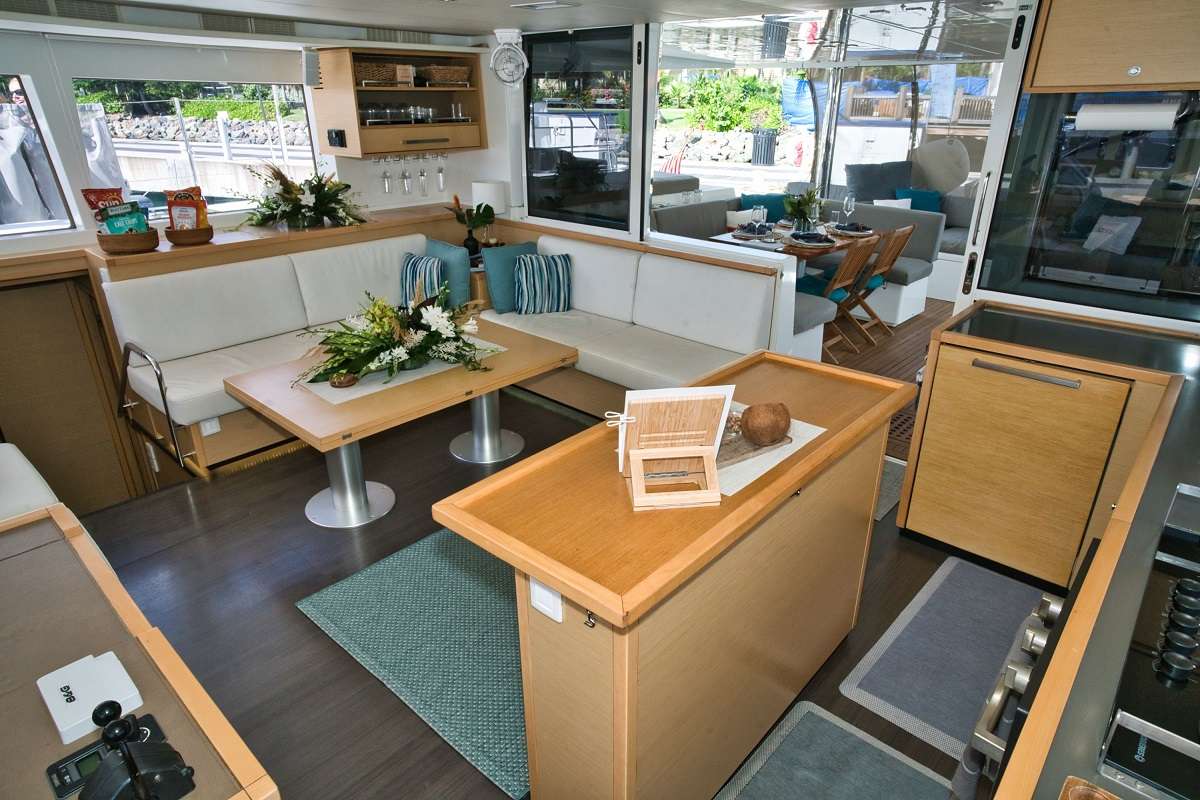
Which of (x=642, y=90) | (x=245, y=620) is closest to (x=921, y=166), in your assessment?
(x=642, y=90)

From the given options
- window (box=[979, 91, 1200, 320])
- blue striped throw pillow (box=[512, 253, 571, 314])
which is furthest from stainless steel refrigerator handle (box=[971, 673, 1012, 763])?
blue striped throw pillow (box=[512, 253, 571, 314])

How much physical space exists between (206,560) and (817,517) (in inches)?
103

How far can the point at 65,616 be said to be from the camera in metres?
1.50

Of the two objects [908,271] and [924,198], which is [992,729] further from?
[924,198]

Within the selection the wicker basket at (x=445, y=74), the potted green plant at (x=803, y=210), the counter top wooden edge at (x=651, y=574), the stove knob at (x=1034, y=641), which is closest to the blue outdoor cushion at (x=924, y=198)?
the potted green plant at (x=803, y=210)

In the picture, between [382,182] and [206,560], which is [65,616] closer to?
[206,560]

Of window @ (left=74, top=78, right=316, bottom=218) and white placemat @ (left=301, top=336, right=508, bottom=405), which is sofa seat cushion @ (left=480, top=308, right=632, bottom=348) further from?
window @ (left=74, top=78, right=316, bottom=218)

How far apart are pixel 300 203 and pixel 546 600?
4145mm

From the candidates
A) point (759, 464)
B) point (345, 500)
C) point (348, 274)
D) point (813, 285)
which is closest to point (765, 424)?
point (759, 464)

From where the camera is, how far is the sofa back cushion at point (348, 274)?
4.58 m

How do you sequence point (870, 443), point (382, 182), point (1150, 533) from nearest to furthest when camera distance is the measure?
1. point (1150, 533)
2. point (870, 443)
3. point (382, 182)

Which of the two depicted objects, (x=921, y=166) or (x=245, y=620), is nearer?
(x=245, y=620)

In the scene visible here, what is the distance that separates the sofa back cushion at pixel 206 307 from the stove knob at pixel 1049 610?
4.25 metres

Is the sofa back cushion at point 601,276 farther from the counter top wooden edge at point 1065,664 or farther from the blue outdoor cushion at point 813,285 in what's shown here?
the counter top wooden edge at point 1065,664
